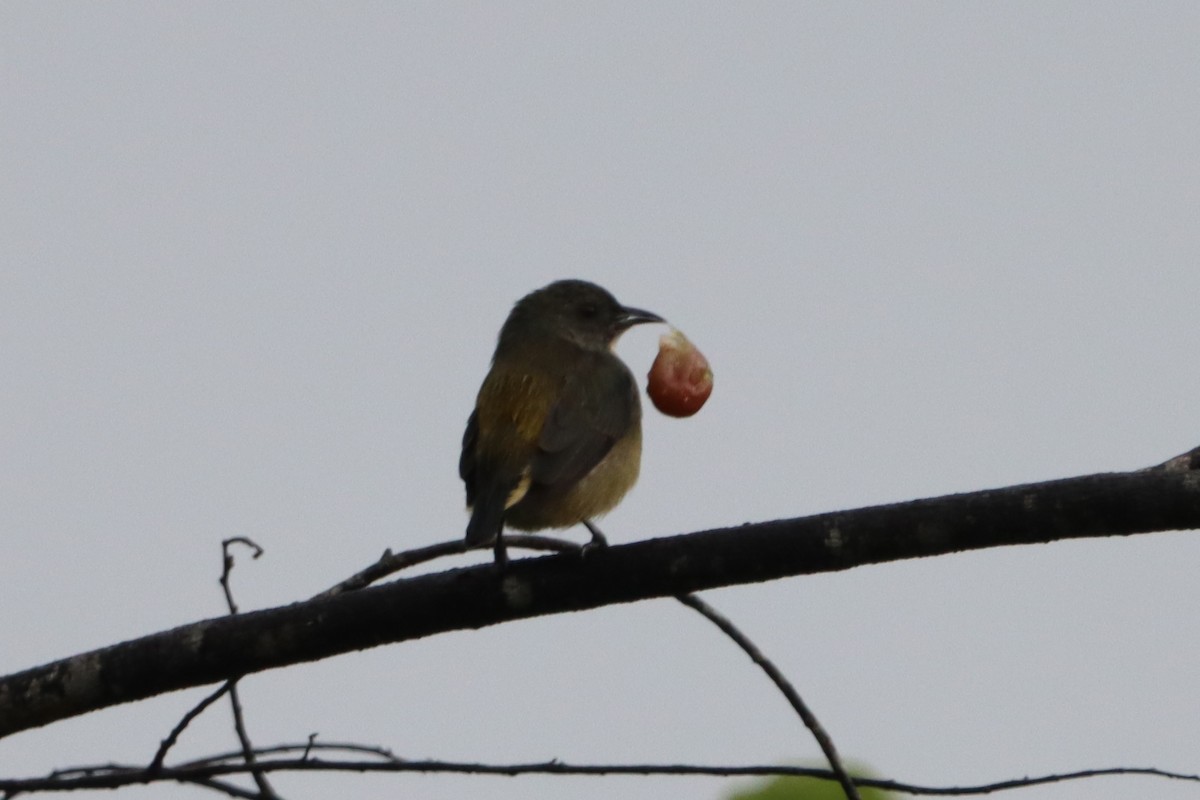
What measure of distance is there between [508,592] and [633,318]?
145 inches

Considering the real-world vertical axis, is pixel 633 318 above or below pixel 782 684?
above

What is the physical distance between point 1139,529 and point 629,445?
285 centimetres

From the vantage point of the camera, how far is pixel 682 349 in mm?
6219

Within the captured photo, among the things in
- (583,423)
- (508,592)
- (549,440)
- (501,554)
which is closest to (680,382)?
(583,423)

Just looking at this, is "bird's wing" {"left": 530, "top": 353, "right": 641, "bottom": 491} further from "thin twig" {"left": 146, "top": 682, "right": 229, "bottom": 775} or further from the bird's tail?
"thin twig" {"left": 146, "top": 682, "right": 229, "bottom": 775}

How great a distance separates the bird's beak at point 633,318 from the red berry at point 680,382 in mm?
1184

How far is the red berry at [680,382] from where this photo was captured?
6.06m

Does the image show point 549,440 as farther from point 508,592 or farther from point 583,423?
point 508,592

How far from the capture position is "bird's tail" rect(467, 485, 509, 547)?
4.75 metres

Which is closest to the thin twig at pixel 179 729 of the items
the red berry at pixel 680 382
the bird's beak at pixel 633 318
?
the red berry at pixel 680 382

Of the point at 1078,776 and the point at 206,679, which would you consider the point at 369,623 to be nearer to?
the point at 206,679

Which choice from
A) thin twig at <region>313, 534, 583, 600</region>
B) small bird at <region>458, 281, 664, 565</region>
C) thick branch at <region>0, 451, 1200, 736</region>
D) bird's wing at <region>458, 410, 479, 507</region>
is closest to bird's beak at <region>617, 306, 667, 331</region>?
small bird at <region>458, 281, 664, 565</region>

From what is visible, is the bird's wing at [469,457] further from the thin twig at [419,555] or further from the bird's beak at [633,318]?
the bird's beak at [633,318]

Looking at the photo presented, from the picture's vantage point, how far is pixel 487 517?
5.00 metres
